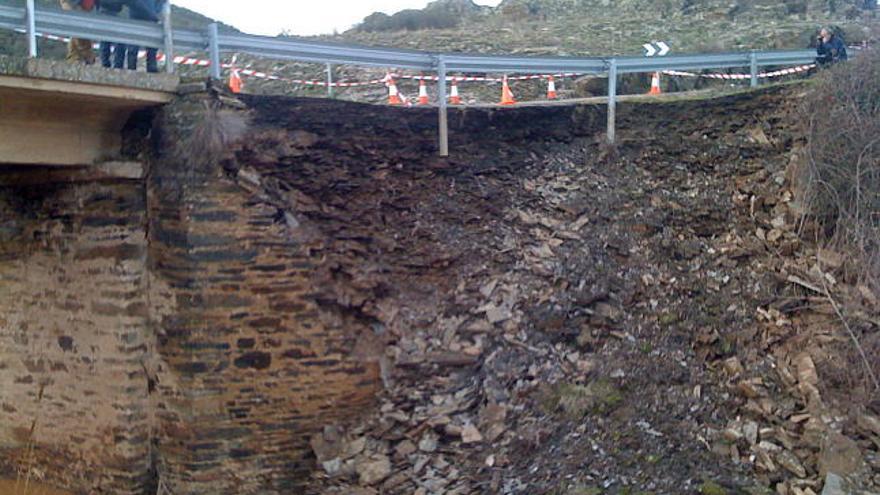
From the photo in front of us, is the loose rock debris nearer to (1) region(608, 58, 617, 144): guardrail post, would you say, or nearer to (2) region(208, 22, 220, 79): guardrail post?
(1) region(608, 58, 617, 144): guardrail post

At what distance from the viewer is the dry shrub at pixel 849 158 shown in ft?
24.3

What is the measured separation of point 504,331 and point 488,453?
1.32m

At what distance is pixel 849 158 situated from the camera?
795cm

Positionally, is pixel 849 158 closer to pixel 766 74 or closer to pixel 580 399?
pixel 580 399

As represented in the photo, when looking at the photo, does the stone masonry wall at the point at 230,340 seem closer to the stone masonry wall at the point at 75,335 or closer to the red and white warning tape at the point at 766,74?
the stone masonry wall at the point at 75,335

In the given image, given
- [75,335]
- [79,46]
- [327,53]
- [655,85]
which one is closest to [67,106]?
[79,46]

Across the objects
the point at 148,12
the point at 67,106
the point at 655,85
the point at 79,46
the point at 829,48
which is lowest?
the point at 67,106

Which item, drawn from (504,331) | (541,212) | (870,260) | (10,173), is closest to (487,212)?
(541,212)

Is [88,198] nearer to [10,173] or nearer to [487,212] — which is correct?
[10,173]

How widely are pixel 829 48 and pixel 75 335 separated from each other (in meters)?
9.97

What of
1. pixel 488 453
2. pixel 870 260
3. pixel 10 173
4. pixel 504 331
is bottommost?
pixel 488 453

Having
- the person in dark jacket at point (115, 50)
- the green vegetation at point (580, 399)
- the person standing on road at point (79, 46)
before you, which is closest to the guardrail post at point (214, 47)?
the person in dark jacket at point (115, 50)

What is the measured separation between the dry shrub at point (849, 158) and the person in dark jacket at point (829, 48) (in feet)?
6.32

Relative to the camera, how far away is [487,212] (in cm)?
858
